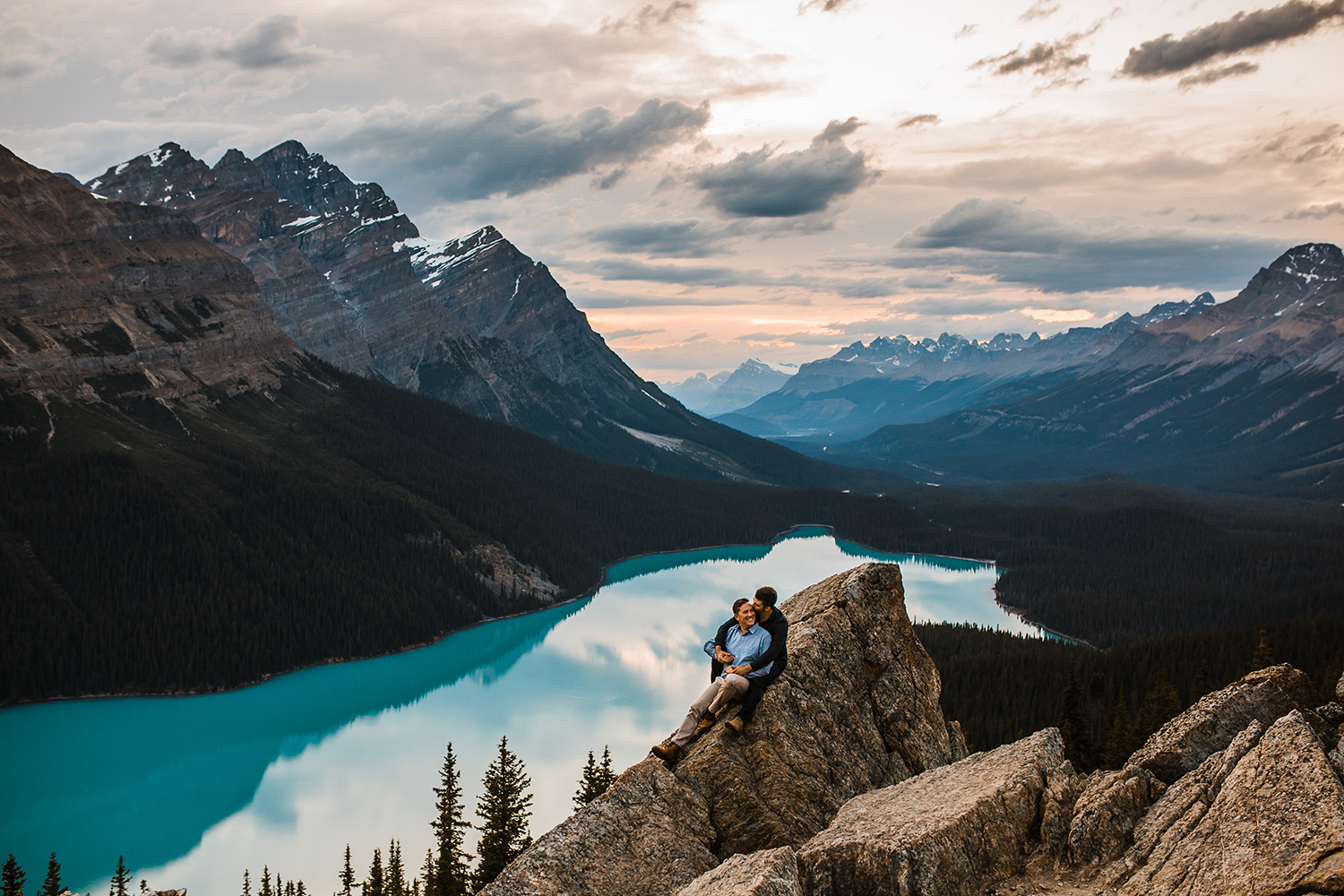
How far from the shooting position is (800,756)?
16875mm

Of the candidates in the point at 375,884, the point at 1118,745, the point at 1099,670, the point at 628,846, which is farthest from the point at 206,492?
the point at 628,846

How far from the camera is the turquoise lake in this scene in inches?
2318

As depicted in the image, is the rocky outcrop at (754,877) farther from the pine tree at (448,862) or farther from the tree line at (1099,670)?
the tree line at (1099,670)

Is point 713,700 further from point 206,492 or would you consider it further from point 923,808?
point 206,492

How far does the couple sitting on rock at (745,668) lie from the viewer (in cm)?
1639

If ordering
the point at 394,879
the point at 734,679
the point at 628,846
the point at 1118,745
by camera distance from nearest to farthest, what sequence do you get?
the point at 628,846, the point at 734,679, the point at 1118,745, the point at 394,879

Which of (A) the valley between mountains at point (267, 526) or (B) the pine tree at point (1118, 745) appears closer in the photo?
(B) the pine tree at point (1118, 745)

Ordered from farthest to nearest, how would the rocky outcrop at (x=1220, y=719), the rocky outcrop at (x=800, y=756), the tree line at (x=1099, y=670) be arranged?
the tree line at (x=1099, y=670) → the rocky outcrop at (x=1220, y=719) → the rocky outcrop at (x=800, y=756)

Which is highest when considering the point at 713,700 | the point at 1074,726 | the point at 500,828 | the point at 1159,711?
the point at 713,700

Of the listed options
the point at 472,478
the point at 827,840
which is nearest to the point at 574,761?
the point at 827,840

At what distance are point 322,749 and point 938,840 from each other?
76073mm

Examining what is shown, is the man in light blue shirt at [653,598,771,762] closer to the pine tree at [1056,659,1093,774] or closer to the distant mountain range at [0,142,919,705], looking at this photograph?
the pine tree at [1056,659,1093,774]

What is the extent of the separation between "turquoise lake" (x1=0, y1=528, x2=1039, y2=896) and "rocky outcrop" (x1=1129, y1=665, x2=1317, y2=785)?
160 ft

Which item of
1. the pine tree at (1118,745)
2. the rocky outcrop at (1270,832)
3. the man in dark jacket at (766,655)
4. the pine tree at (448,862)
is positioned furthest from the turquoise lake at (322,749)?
the rocky outcrop at (1270,832)
